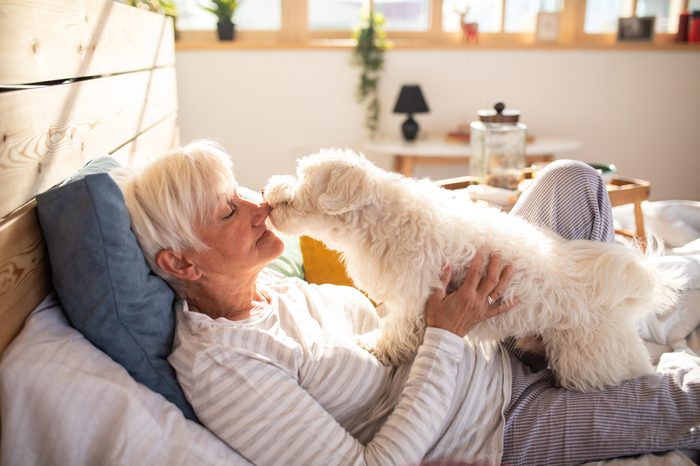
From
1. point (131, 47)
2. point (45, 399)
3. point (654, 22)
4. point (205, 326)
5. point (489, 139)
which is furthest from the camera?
point (654, 22)

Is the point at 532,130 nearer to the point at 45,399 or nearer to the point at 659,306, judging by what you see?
the point at 659,306

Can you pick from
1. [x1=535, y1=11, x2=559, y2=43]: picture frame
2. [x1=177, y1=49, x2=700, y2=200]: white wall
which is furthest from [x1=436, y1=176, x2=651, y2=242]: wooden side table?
[x1=535, y1=11, x2=559, y2=43]: picture frame

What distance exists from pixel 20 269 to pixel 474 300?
994mm

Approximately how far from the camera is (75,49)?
62.1 inches

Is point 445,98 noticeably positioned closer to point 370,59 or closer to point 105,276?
point 370,59

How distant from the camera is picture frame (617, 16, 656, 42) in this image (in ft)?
15.3

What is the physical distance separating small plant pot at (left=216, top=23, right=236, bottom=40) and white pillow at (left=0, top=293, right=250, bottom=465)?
3.83 meters

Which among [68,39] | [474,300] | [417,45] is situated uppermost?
[417,45]

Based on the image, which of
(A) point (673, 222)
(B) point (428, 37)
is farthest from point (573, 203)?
(B) point (428, 37)

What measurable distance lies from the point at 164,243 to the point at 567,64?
13.9ft

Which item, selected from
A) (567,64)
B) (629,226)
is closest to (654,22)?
(567,64)

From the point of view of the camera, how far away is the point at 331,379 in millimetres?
1384

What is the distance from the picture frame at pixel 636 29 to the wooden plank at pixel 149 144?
363 cm

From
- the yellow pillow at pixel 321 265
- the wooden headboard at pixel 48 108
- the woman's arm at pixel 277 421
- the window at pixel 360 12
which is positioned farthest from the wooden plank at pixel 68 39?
the window at pixel 360 12
